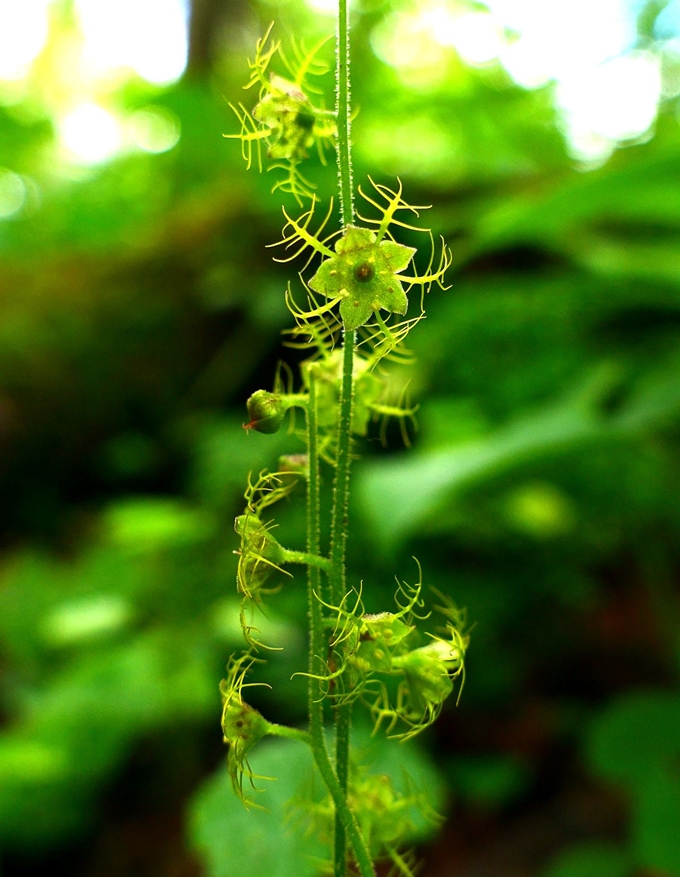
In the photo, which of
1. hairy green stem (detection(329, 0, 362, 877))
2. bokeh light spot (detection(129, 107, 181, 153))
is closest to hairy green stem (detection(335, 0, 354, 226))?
hairy green stem (detection(329, 0, 362, 877))

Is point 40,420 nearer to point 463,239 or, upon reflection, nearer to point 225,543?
point 225,543

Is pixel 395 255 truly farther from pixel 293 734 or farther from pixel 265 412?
pixel 293 734

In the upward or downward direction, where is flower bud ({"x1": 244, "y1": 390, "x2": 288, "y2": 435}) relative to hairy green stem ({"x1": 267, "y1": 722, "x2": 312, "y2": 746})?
upward

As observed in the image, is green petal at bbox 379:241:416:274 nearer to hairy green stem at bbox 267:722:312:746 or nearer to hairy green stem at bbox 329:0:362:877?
hairy green stem at bbox 329:0:362:877

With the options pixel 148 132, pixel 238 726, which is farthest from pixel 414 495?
pixel 148 132

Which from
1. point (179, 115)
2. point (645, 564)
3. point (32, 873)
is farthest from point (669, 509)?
point (179, 115)

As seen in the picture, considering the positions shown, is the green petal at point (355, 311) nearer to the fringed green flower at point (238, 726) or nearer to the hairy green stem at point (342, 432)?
the hairy green stem at point (342, 432)
